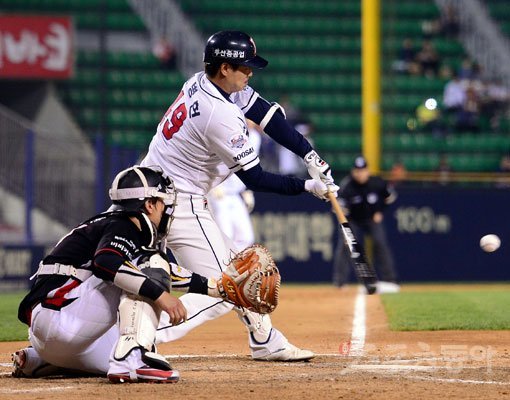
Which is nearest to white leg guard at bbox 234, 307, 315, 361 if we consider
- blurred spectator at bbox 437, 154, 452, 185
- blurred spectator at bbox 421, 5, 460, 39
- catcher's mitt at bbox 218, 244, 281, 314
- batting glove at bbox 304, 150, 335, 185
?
catcher's mitt at bbox 218, 244, 281, 314

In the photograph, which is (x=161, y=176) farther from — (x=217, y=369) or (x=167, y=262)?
(x=217, y=369)

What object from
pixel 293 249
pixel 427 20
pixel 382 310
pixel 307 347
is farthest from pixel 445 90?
pixel 307 347

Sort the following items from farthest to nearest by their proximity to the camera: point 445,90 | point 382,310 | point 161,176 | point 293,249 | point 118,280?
point 445,90
point 293,249
point 382,310
point 161,176
point 118,280

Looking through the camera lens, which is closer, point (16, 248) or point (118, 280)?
point (118, 280)

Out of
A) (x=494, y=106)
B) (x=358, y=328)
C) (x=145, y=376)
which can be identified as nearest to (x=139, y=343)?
(x=145, y=376)

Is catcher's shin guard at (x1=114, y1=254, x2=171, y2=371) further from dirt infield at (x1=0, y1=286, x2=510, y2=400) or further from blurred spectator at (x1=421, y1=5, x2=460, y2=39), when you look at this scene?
blurred spectator at (x1=421, y1=5, x2=460, y2=39)

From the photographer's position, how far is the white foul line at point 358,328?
7719mm

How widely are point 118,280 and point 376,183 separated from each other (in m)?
10.9

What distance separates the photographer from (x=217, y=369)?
265 inches

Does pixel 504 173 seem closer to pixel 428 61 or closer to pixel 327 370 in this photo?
pixel 428 61

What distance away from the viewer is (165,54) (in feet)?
73.8

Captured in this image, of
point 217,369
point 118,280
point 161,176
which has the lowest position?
point 217,369

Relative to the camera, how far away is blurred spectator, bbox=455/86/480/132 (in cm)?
2142

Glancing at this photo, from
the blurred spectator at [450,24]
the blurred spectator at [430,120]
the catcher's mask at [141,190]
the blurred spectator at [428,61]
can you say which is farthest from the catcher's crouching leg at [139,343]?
the blurred spectator at [450,24]
